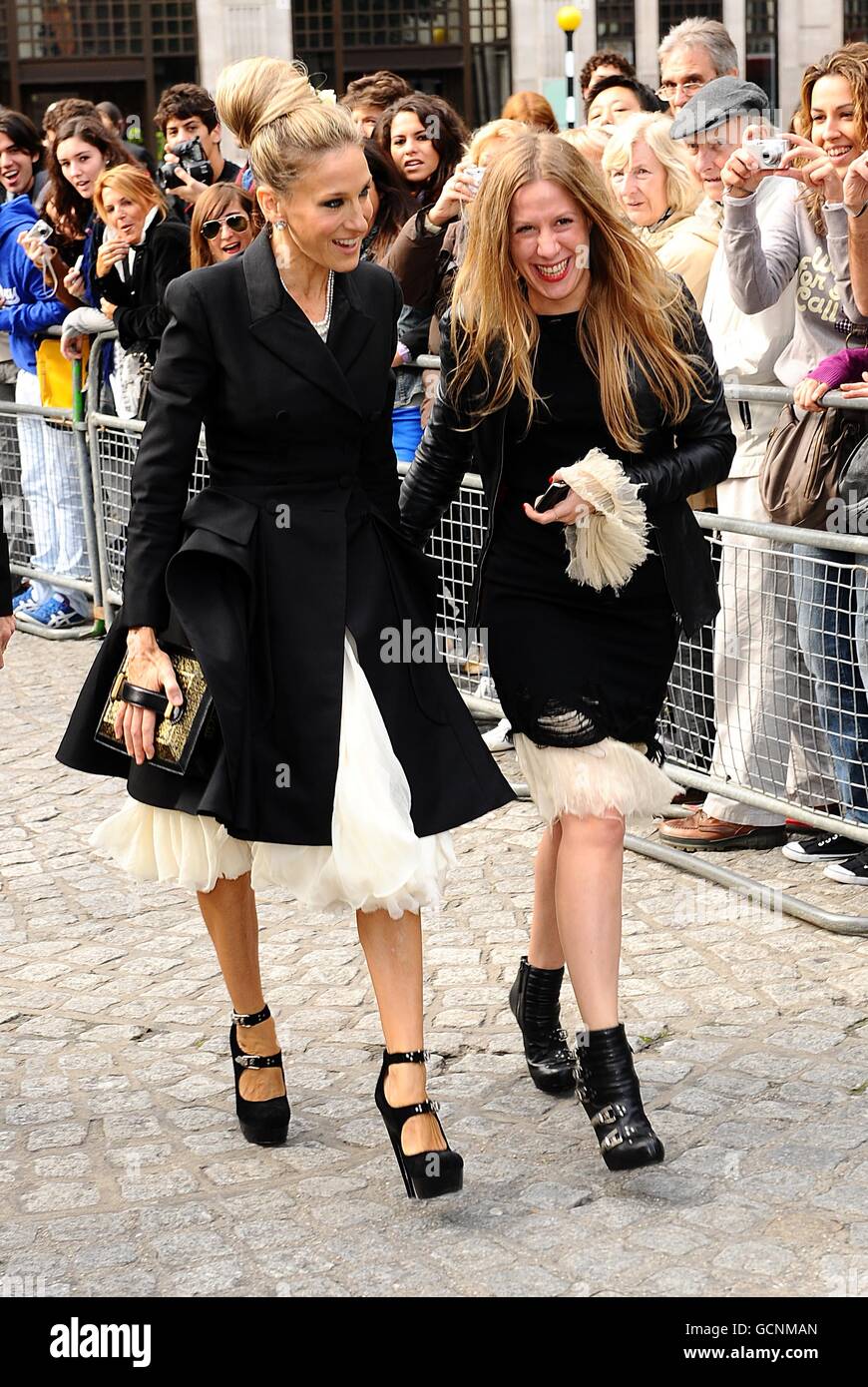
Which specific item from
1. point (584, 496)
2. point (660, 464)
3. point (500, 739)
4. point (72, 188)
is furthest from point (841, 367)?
point (72, 188)

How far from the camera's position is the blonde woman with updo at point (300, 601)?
11.8 ft

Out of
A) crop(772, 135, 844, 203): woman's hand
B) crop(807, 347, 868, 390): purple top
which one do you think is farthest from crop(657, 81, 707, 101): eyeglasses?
crop(807, 347, 868, 390): purple top

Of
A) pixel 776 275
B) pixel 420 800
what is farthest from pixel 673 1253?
pixel 776 275

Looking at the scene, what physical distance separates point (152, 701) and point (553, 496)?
937 millimetres

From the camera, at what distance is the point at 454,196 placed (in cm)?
622

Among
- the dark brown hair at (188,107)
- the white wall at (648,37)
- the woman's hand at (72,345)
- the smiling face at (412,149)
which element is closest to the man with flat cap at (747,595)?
the smiling face at (412,149)

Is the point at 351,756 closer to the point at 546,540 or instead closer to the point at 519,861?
the point at 546,540

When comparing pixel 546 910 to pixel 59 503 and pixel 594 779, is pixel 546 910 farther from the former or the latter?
pixel 59 503

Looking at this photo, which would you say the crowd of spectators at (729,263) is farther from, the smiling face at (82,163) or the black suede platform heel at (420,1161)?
the black suede platform heel at (420,1161)

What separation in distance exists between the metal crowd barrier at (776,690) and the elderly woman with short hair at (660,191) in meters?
0.82

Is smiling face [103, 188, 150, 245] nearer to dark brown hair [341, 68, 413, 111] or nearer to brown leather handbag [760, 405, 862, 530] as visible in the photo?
dark brown hair [341, 68, 413, 111]

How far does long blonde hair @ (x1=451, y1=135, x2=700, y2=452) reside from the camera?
12.2 ft

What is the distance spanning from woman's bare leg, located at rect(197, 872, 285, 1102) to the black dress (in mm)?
692

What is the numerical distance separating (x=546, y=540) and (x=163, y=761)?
941 millimetres
